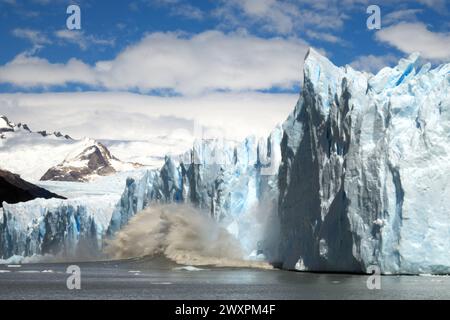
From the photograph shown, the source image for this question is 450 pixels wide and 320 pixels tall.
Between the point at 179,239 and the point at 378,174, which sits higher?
the point at 378,174

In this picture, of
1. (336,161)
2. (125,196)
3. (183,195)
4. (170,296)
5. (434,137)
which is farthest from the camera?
(125,196)

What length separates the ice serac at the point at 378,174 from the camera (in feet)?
109

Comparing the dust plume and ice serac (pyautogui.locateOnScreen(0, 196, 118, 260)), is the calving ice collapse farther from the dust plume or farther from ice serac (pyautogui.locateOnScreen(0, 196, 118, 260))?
ice serac (pyautogui.locateOnScreen(0, 196, 118, 260))

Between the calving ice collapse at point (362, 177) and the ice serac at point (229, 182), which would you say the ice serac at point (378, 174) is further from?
the ice serac at point (229, 182)

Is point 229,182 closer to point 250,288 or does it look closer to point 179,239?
point 179,239

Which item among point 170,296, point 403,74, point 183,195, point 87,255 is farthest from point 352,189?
point 87,255

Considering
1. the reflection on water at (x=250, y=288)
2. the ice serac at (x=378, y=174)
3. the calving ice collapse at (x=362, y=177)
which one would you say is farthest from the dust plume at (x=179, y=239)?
the reflection on water at (x=250, y=288)

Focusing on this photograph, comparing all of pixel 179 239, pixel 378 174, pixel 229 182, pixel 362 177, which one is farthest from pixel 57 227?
pixel 378 174

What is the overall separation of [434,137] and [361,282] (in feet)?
22.7

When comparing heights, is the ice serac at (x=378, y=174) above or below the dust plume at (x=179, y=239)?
above

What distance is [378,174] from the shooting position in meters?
34.3

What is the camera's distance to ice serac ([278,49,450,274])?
3322 cm

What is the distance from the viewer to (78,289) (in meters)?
32.8
